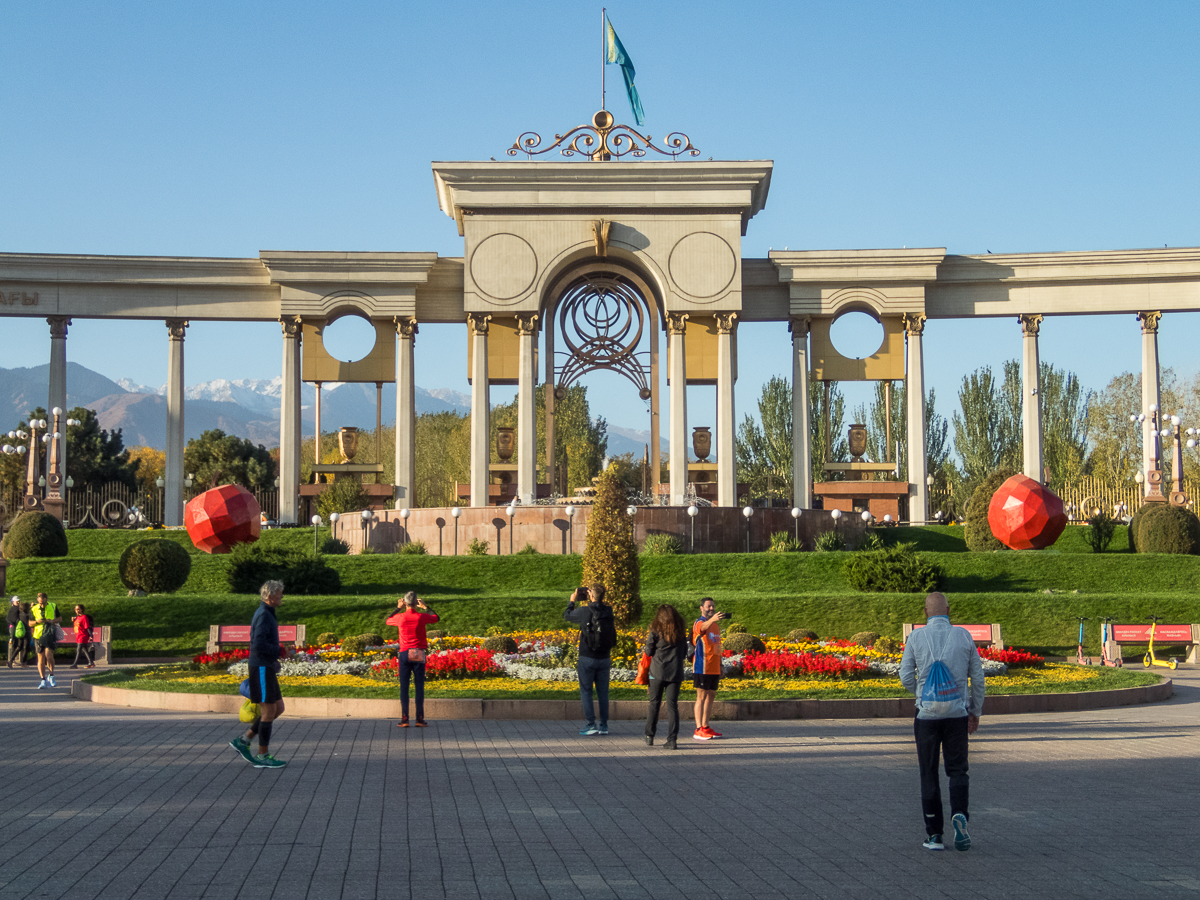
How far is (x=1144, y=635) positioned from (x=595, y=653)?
15.4m

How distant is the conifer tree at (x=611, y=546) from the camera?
2044 centimetres

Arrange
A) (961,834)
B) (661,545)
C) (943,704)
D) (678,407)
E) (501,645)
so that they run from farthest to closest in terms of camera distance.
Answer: (678,407), (661,545), (501,645), (943,704), (961,834)

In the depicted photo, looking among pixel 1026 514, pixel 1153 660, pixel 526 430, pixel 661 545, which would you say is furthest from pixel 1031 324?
pixel 1153 660

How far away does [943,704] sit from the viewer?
27.9ft

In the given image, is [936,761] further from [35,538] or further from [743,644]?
[35,538]

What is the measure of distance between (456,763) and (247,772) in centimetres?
199

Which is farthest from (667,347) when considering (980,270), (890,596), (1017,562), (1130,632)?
(1130,632)

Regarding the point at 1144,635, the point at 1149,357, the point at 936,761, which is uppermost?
the point at 1149,357

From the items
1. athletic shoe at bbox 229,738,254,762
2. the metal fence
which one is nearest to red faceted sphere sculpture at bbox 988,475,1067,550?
the metal fence

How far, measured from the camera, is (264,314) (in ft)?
164

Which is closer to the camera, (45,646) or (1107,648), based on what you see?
(45,646)

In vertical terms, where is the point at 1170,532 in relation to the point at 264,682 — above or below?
above

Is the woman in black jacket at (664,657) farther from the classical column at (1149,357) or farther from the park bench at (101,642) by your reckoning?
the classical column at (1149,357)

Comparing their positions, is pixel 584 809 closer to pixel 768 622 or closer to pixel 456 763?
pixel 456 763
